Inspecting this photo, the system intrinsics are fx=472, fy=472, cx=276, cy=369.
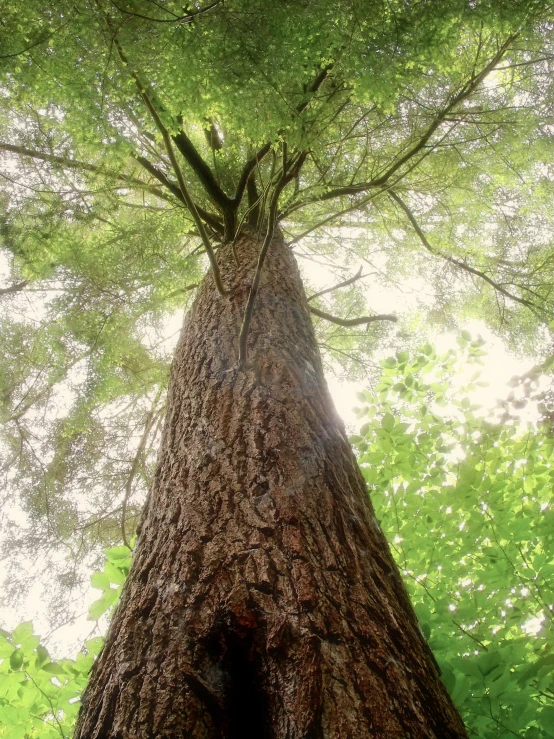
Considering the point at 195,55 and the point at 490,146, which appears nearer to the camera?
the point at 195,55

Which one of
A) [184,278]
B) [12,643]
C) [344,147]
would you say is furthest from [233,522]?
[344,147]

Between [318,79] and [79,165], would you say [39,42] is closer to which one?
[79,165]

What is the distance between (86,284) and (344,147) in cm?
237

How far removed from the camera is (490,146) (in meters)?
4.10

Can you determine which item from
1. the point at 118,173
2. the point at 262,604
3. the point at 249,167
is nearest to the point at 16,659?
the point at 262,604

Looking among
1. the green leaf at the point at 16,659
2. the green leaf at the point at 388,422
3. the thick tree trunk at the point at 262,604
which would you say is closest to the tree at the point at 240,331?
the thick tree trunk at the point at 262,604

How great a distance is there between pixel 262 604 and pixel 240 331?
1273mm

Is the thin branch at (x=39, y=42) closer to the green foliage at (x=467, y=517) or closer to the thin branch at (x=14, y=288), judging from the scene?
the green foliage at (x=467, y=517)

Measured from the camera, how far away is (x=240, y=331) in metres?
2.15

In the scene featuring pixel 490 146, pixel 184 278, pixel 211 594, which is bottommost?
pixel 211 594

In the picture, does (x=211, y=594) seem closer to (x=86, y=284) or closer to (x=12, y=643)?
(x=12, y=643)

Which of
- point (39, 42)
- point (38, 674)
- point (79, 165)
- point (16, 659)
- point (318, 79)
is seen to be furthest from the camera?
point (79, 165)

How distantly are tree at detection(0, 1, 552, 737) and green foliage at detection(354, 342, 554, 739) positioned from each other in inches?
16.7

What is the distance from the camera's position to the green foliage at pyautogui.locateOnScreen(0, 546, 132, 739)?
1626 millimetres
